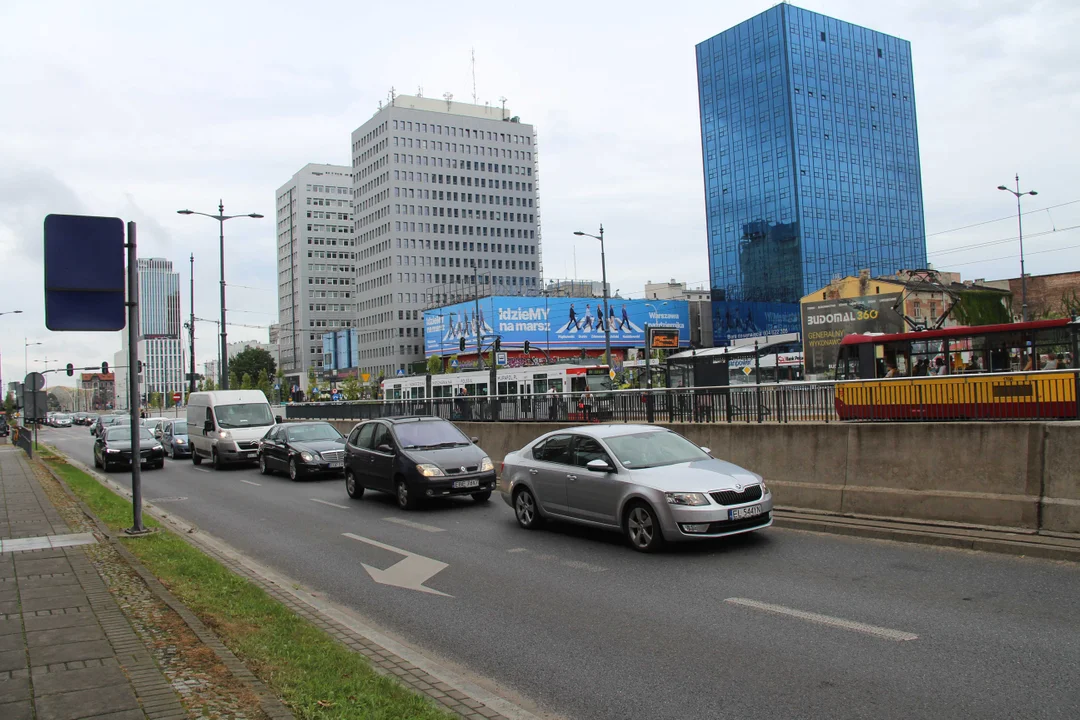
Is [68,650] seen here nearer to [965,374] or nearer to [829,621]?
[829,621]

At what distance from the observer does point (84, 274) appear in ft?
32.1

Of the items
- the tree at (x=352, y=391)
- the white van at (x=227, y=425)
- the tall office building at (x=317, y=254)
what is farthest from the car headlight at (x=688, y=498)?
the tall office building at (x=317, y=254)

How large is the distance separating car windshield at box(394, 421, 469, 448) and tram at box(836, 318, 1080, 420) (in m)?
6.78

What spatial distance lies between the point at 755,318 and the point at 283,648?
3478 inches

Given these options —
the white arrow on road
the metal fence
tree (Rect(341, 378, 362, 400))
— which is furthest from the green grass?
tree (Rect(341, 378, 362, 400))

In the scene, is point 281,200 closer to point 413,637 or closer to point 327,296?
point 327,296

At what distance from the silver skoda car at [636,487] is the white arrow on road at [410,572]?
2069 millimetres

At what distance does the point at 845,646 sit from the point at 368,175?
14911 centimetres

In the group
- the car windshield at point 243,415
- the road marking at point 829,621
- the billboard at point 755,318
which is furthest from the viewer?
the billboard at point 755,318

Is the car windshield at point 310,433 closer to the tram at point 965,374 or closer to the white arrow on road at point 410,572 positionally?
the white arrow on road at point 410,572

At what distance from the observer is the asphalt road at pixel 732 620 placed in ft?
16.4

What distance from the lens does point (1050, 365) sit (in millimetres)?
17625

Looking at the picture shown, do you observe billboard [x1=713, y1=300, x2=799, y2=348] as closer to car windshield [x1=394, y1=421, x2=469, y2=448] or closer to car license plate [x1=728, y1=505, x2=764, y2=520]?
car windshield [x1=394, y1=421, x2=469, y2=448]

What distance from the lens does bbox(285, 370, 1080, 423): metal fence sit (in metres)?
10.3
